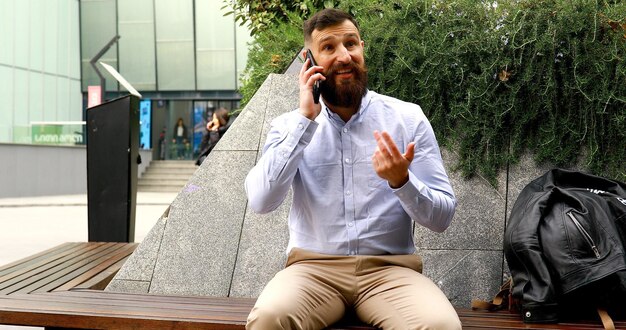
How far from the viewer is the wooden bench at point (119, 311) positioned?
3.28 metres

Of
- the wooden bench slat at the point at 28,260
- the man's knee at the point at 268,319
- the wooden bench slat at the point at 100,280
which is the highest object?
the man's knee at the point at 268,319

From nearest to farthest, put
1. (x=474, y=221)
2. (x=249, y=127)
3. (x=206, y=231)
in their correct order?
1. (x=474, y=221)
2. (x=206, y=231)
3. (x=249, y=127)

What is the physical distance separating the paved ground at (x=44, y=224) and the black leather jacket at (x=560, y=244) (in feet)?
13.7

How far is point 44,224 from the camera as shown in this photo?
14.4m

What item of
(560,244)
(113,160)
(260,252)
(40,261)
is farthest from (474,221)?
(113,160)

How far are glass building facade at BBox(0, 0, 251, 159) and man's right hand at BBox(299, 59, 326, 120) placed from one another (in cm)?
2786

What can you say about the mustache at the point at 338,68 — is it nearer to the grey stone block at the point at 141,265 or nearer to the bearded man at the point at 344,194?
the bearded man at the point at 344,194

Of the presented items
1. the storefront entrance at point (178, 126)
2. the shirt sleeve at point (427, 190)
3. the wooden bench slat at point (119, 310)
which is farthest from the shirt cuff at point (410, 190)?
the storefront entrance at point (178, 126)

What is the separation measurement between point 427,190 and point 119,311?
1.50 metres

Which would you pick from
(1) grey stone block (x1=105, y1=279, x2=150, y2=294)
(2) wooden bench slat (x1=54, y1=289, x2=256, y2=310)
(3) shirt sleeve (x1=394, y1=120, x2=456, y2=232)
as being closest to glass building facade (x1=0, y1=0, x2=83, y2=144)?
(1) grey stone block (x1=105, y1=279, x2=150, y2=294)

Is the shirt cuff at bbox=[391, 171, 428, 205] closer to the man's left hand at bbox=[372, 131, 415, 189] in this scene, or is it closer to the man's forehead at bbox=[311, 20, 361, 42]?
the man's left hand at bbox=[372, 131, 415, 189]

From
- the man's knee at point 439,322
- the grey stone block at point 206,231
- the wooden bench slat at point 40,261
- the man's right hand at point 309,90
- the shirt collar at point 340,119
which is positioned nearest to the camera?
the man's knee at point 439,322

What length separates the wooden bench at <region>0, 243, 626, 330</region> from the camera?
328 centimetres

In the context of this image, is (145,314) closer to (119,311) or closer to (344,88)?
(119,311)
